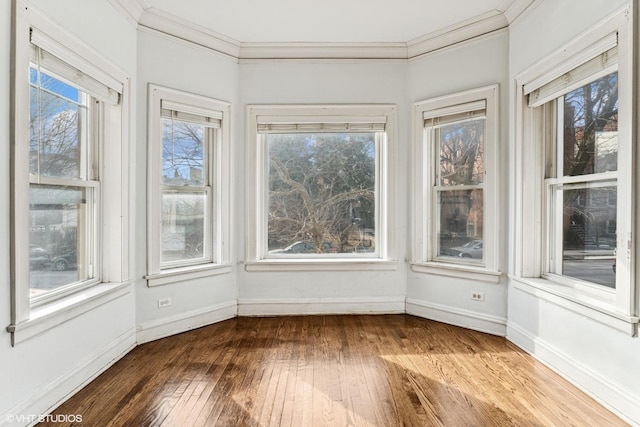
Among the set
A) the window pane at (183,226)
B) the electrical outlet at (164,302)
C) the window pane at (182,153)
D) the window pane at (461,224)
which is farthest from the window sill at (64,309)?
the window pane at (461,224)

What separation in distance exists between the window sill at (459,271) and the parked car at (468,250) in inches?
4.6

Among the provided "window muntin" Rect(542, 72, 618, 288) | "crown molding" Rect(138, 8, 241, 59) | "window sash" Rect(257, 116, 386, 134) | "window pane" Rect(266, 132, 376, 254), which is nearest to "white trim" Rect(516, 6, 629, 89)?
"window muntin" Rect(542, 72, 618, 288)

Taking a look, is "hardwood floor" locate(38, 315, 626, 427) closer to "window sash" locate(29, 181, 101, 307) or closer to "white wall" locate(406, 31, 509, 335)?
"white wall" locate(406, 31, 509, 335)

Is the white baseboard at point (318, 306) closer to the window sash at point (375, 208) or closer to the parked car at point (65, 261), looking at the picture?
the window sash at point (375, 208)

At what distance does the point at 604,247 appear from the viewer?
2338mm

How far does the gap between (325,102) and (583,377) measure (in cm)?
303

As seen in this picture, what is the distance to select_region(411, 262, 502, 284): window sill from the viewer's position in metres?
3.25

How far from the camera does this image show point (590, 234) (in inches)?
97.2

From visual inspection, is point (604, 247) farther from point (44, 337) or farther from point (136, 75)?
point (136, 75)

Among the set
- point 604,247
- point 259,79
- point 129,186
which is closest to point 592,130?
point 604,247

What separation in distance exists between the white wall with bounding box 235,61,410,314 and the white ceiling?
29 cm

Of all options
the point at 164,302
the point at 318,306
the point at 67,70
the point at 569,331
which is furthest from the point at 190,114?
the point at 569,331

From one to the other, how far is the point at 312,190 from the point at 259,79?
48.8 inches

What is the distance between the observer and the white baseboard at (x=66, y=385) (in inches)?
72.6
